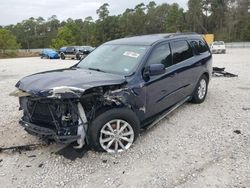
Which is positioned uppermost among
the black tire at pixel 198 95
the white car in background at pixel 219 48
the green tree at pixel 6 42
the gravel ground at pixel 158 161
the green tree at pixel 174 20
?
the green tree at pixel 174 20

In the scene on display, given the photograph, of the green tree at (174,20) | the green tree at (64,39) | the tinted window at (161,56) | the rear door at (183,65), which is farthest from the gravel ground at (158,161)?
the green tree at (174,20)

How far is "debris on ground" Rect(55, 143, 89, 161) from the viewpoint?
4121 mm

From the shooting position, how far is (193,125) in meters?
5.52

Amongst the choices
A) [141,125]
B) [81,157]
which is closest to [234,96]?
[141,125]

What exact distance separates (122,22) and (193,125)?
6705 centimetres

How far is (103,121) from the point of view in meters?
4.13

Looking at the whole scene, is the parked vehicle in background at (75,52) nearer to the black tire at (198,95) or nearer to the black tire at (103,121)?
the black tire at (198,95)

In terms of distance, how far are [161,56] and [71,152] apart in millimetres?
2346

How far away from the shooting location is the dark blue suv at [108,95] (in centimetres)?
399

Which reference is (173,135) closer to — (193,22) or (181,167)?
(181,167)

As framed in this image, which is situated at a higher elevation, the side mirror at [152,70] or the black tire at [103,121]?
the side mirror at [152,70]

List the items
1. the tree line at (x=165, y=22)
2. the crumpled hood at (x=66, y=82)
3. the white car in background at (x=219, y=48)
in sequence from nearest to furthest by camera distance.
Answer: the crumpled hood at (x=66, y=82) < the white car in background at (x=219, y=48) < the tree line at (x=165, y=22)

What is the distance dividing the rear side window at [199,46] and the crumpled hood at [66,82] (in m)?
2.79

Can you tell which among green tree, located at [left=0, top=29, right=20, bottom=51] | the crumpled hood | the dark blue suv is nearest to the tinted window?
the dark blue suv
